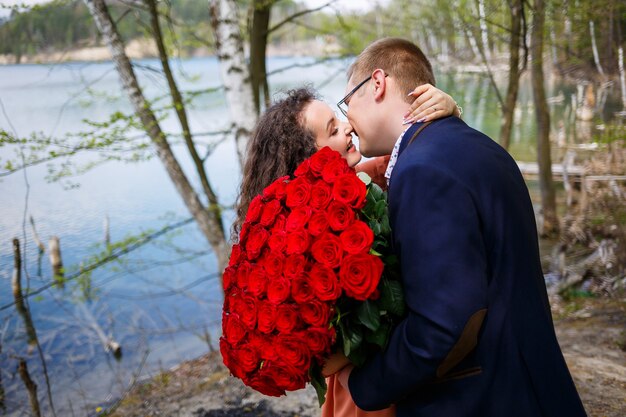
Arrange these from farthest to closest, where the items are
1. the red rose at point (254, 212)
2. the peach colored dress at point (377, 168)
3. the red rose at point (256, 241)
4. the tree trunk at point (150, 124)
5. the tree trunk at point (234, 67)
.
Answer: the tree trunk at point (150, 124), the tree trunk at point (234, 67), the peach colored dress at point (377, 168), the red rose at point (254, 212), the red rose at point (256, 241)

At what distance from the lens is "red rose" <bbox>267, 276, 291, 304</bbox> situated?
5.57 ft

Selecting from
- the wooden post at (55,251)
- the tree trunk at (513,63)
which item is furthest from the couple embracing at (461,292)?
the wooden post at (55,251)

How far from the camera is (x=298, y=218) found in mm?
1798

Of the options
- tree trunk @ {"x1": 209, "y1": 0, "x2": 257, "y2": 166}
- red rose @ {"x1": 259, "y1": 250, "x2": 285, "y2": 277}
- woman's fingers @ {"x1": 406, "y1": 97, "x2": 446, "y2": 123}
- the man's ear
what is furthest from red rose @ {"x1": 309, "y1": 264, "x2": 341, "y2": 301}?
tree trunk @ {"x1": 209, "y1": 0, "x2": 257, "y2": 166}

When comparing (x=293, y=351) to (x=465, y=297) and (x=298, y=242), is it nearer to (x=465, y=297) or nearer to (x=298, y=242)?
(x=298, y=242)

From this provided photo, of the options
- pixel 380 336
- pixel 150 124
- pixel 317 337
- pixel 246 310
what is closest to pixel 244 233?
pixel 246 310

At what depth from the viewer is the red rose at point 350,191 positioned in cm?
176

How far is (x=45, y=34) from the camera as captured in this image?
822cm

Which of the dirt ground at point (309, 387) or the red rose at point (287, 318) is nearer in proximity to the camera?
the red rose at point (287, 318)

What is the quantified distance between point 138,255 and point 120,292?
4.05 ft

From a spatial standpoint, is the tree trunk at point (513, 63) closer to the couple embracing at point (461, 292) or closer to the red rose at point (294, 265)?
the couple embracing at point (461, 292)

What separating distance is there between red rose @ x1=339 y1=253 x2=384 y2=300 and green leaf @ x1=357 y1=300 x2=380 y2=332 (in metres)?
0.04

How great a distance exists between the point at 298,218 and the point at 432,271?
49 centimetres

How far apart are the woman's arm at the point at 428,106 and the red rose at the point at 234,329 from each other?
92cm
